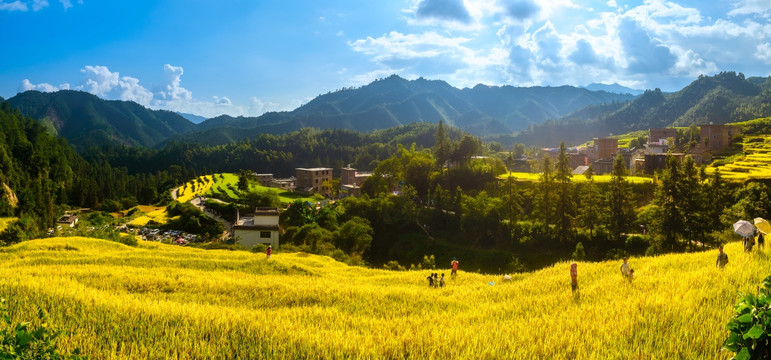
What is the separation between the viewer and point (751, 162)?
167 feet

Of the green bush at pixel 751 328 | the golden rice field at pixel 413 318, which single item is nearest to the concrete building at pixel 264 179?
the golden rice field at pixel 413 318

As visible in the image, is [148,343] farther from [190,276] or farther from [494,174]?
[494,174]

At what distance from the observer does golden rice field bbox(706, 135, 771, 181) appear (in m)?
42.5

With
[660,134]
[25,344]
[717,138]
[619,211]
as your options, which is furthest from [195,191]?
[660,134]

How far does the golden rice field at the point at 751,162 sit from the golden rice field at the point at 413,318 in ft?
124

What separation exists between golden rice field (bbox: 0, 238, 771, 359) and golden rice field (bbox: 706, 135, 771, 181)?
37682 millimetres

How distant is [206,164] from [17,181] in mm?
77172

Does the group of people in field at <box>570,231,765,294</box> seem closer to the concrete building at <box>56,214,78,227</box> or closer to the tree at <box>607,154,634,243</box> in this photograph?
the tree at <box>607,154,634,243</box>

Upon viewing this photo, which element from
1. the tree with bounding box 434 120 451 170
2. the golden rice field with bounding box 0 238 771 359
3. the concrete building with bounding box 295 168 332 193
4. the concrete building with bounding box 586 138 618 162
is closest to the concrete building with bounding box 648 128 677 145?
the concrete building with bounding box 586 138 618 162

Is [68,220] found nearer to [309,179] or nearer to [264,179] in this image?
[309,179]

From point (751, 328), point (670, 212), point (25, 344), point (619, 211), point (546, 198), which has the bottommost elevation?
point (619, 211)

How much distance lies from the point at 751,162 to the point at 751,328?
208ft

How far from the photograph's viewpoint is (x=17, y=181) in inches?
3115

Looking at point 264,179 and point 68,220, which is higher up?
point 264,179
